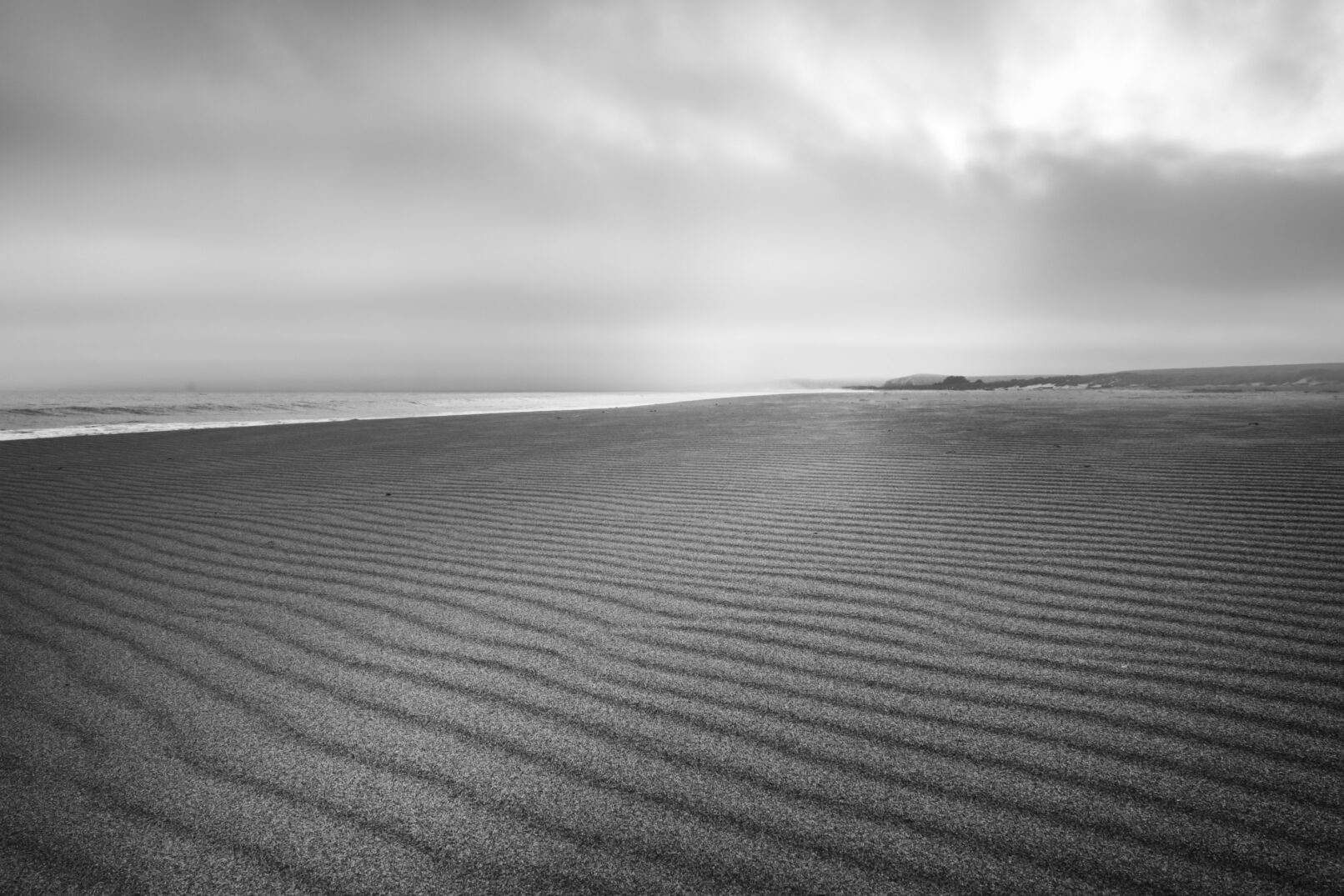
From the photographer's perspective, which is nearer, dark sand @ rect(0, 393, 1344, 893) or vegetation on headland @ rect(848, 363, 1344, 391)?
dark sand @ rect(0, 393, 1344, 893)

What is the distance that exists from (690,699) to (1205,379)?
42198mm

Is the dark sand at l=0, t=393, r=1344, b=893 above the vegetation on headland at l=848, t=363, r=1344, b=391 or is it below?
below

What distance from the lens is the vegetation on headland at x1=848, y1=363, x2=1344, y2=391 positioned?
2766 centimetres

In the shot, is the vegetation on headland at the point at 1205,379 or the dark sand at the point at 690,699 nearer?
the dark sand at the point at 690,699

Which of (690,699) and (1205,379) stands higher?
(1205,379)

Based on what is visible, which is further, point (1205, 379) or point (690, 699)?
point (1205, 379)

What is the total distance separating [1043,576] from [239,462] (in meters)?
9.94

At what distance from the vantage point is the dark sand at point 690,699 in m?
1.56

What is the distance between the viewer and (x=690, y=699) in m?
2.26

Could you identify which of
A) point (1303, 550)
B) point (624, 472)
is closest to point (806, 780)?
point (1303, 550)

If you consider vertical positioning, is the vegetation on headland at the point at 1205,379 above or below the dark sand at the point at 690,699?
above

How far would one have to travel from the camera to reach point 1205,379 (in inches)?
1332

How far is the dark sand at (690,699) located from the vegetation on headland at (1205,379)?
28.8 metres

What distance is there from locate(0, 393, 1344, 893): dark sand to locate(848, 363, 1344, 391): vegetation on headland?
2881 centimetres
